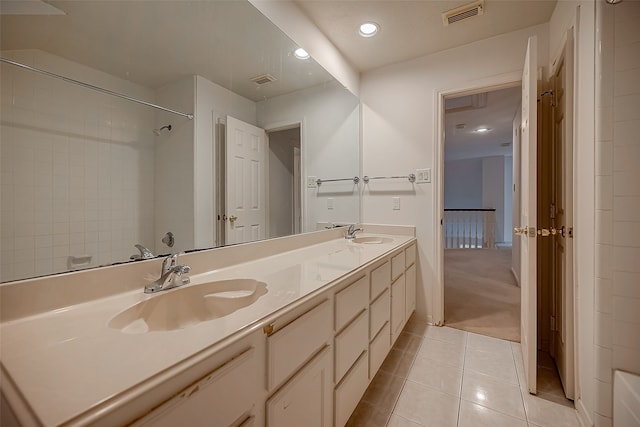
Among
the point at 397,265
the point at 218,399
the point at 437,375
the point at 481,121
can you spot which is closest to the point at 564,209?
the point at 397,265

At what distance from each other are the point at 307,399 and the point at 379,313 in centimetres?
74

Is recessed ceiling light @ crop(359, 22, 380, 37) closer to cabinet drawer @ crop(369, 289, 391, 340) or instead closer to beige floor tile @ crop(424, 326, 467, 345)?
cabinet drawer @ crop(369, 289, 391, 340)

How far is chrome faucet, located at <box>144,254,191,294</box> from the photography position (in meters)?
0.92

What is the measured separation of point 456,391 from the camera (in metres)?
1.51

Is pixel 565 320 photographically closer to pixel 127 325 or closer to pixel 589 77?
pixel 589 77

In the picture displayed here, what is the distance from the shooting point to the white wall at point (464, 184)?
25.4 ft

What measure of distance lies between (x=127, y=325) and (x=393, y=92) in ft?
8.38

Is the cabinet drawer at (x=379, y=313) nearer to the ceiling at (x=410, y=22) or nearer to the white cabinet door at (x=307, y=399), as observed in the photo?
the white cabinet door at (x=307, y=399)

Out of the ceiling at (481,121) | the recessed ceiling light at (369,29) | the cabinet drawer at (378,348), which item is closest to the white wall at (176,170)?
the cabinet drawer at (378,348)

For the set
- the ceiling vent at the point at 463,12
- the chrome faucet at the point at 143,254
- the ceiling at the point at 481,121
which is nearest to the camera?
the chrome faucet at the point at 143,254

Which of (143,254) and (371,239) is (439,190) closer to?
(371,239)

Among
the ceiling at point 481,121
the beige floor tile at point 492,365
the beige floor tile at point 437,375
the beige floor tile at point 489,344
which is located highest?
the ceiling at point 481,121

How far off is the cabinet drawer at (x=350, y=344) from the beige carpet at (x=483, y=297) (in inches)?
56.1

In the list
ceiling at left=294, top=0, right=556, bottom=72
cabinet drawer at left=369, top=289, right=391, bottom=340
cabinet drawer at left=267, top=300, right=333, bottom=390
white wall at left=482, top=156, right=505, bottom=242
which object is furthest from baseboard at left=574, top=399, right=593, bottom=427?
white wall at left=482, top=156, right=505, bottom=242
